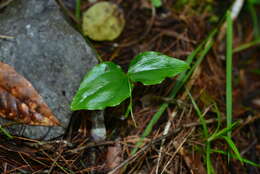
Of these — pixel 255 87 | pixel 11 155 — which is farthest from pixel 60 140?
pixel 255 87

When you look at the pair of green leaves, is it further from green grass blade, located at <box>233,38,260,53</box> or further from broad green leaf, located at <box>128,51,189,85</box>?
green grass blade, located at <box>233,38,260,53</box>

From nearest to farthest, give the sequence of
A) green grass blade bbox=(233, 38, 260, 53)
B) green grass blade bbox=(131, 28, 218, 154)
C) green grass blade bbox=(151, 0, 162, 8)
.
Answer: green grass blade bbox=(131, 28, 218, 154) → green grass blade bbox=(151, 0, 162, 8) → green grass blade bbox=(233, 38, 260, 53)

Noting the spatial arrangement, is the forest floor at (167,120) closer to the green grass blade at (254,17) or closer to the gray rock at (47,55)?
the green grass blade at (254,17)

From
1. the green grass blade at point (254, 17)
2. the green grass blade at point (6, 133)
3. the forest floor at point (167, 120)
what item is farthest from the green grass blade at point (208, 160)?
the green grass blade at point (254, 17)

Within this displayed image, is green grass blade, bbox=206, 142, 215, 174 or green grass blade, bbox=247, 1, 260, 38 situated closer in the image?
green grass blade, bbox=206, 142, 215, 174

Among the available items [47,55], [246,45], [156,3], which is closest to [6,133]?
[47,55]

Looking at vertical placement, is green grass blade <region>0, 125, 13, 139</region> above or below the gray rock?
below

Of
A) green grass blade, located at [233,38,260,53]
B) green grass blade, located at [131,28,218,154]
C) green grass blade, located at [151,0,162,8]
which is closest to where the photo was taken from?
green grass blade, located at [131,28,218,154]

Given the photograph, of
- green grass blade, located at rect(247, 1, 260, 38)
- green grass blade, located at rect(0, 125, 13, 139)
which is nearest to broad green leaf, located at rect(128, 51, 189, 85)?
green grass blade, located at rect(0, 125, 13, 139)

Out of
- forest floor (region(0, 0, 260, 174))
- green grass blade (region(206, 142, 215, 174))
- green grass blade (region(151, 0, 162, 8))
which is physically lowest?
green grass blade (region(206, 142, 215, 174))
